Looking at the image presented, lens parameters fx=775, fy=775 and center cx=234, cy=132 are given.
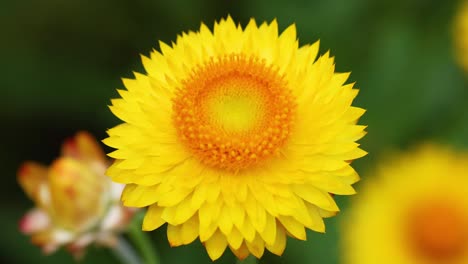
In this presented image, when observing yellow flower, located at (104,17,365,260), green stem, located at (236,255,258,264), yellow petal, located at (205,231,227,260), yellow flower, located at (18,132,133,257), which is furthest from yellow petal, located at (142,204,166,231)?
yellow flower, located at (18,132,133,257)

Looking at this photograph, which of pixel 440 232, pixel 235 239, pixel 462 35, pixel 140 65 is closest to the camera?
pixel 235 239

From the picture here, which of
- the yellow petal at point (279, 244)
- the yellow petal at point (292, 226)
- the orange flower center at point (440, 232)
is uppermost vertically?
the yellow petal at point (292, 226)

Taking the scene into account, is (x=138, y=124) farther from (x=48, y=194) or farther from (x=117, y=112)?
(x=48, y=194)

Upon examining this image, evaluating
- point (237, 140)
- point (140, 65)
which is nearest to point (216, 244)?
point (237, 140)

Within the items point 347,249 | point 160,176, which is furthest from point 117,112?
point 347,249

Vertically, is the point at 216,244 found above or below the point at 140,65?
below

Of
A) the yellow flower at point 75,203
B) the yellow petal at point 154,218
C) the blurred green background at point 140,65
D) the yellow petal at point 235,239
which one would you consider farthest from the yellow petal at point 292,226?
the blurred green background at point 140,65

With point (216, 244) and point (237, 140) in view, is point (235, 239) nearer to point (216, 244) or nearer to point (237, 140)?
point (216, 244)

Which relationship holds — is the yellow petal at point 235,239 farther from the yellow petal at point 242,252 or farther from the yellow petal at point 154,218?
the yellow petal at point 154,218
